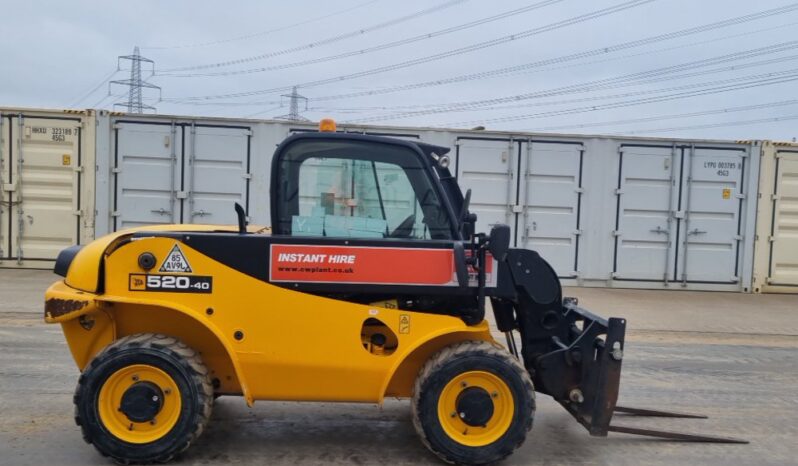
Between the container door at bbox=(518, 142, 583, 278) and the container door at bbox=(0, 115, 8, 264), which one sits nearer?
the container door at bbox=(0, 115, 8, 264)

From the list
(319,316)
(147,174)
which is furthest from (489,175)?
(319,316)

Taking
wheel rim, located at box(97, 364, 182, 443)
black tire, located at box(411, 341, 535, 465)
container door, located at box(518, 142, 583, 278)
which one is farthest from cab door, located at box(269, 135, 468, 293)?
container door, located at box(518, 142, 583, 278)

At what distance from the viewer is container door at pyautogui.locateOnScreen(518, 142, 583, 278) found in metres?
12.0

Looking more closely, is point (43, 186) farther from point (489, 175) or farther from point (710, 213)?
point (710, 213)

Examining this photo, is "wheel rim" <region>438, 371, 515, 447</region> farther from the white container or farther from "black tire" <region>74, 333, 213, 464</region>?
the white container

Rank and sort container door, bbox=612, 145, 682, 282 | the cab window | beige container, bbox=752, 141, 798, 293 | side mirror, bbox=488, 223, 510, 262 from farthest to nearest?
beige container, bbox=752, 141, 798, 293 < container door, bbox=612, 145, 682, 282 < the cab window < side mirror, bbox=488, 223, 510, 262

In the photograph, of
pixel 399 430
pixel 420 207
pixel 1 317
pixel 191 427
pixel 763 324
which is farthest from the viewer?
pixel 763 324

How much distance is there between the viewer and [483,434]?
4277 millimetres

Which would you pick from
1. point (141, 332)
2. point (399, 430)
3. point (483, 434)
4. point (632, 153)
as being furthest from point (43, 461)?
point (632, 153)

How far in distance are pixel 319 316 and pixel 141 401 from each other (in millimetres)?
1191

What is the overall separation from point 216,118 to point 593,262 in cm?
714

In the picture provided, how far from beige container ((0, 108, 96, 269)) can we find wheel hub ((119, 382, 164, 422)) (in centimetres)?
862

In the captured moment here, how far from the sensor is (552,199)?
12.1 m

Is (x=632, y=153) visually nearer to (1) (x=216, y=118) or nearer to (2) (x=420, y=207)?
(1) (x=216, y=118)
